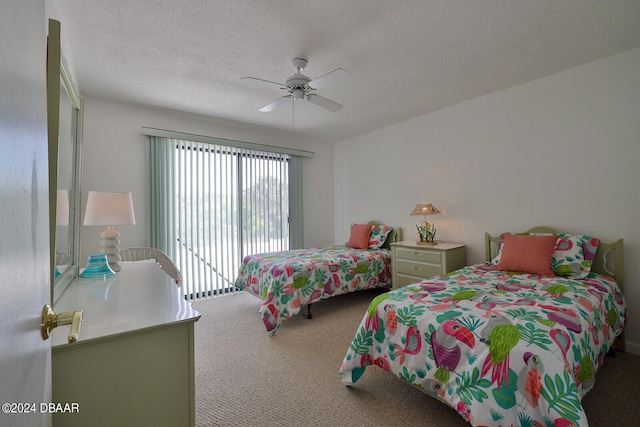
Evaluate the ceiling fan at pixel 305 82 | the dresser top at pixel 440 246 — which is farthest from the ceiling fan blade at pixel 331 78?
the dresser top at pixel 440 246

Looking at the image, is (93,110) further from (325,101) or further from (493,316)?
(493,316)

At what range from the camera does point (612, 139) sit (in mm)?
2604

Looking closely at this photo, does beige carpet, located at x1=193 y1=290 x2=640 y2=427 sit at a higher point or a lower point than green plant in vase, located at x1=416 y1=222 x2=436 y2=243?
lower

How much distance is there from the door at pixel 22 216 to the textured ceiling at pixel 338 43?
5.53ft

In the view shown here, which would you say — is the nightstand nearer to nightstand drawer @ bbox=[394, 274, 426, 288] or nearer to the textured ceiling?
nightstand drawer @ bbox=[394, 274, 426, 288]

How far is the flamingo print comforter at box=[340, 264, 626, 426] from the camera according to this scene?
1289mm

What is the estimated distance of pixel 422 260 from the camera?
3559 millimetres

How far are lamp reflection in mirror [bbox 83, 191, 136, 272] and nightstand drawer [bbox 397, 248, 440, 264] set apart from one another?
118 inches

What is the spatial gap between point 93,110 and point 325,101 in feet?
9.26

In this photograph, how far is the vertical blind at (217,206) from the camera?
3.87 metres

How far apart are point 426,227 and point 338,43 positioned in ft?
8.42

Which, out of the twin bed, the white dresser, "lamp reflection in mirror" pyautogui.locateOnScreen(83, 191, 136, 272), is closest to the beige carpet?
the twin bed

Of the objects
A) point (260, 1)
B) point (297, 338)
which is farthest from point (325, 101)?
point (297, 338)

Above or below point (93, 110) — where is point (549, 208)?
below
